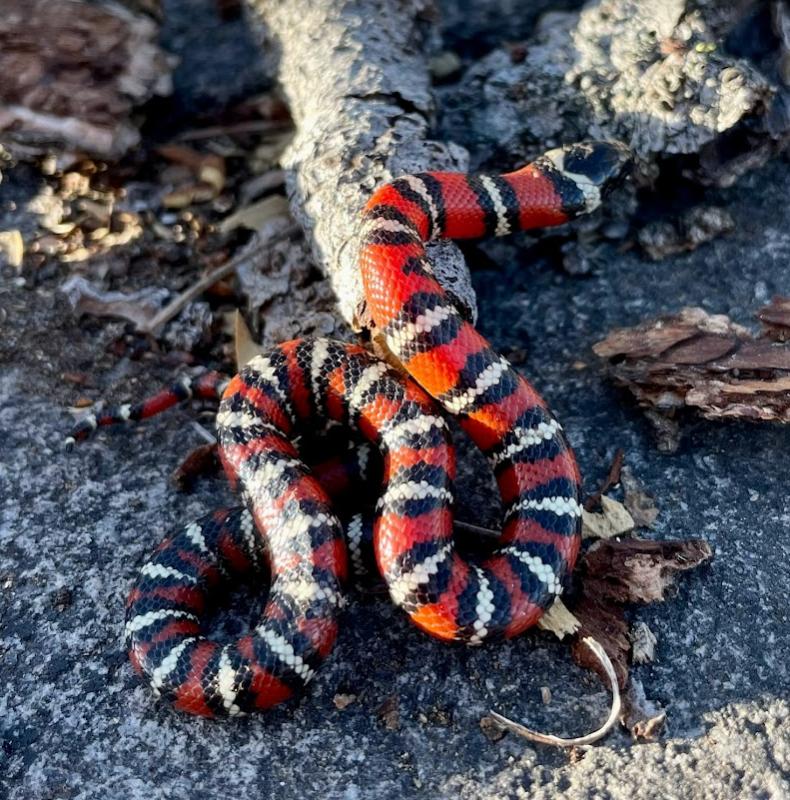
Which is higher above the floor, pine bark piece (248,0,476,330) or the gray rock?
pine bark piece (248,0,476,330)

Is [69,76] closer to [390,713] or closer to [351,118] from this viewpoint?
[351,118]

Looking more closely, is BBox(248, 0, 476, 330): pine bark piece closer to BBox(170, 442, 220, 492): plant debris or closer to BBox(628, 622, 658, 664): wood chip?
BBox(170, 442, 220, 492): plant debris

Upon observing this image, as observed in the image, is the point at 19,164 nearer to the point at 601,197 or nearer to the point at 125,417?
the point at 125,417

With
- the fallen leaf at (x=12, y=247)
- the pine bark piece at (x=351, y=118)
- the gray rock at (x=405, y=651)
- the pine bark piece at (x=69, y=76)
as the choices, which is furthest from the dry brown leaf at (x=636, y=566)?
the pine bark piece at (x=69, y=76)

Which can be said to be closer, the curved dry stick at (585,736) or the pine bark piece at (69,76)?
the curved dry stick at (585,736)

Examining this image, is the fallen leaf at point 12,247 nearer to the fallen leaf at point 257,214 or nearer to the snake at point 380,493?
the fallen leaf at point 257,214

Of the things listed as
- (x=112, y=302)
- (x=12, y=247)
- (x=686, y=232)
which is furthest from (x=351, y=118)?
(x=12, y=247)

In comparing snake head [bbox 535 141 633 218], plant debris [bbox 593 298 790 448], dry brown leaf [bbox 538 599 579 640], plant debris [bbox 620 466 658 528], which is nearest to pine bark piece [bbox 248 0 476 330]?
snake head [bbox 535 141 633 218]
